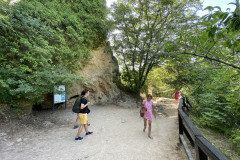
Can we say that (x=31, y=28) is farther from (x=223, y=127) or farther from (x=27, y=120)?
(x=223, y=127)

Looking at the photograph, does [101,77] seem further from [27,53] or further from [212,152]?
[212,152]

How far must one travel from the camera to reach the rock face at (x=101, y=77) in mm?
9500

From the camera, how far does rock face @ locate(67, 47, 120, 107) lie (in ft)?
31.2

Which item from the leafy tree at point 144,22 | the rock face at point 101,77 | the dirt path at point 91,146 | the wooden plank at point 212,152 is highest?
the leafy tree at point 144,22

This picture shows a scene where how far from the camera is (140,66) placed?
441 inches

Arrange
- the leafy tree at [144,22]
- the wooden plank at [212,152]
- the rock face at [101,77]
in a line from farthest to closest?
the rock face at [101,77] → the leafy tree at [144,22] → the wooden plank at [212,152]

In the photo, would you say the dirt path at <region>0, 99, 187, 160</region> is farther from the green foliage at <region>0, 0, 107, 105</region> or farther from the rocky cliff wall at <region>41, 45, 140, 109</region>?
the rocky cliff wall at <region>41, 45, 140, 109</region>

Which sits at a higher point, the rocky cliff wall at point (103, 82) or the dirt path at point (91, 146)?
the rocky cliff wall at point (103, 82)

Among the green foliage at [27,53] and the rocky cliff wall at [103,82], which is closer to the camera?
the green foliage at [27,53]

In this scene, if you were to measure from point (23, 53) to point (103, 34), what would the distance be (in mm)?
7127

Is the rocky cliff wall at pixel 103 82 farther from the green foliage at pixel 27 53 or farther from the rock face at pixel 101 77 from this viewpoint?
the green foliage at pixel 27 53

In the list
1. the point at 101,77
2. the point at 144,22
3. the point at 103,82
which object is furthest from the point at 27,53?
the point at 144,22

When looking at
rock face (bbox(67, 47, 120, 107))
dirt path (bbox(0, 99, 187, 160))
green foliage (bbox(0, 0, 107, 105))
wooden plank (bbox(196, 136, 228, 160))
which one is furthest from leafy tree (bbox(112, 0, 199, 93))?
wooden plank (bbox(196, 136, 228, 160))

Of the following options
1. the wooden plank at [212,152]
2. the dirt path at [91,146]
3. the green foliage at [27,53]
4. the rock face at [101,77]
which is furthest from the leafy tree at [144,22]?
the wooden plank at [212,152]
